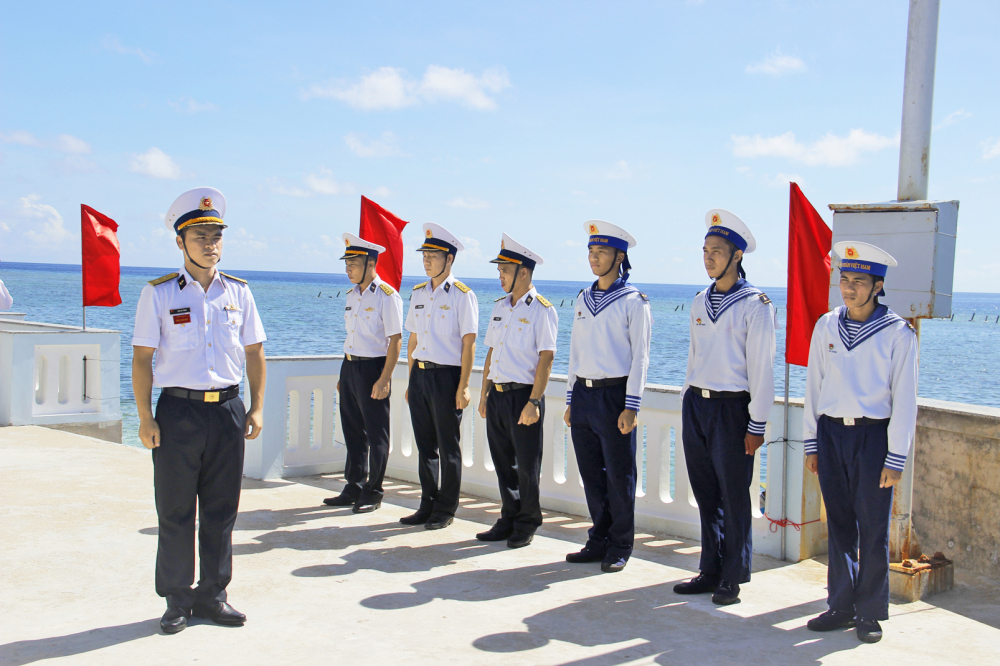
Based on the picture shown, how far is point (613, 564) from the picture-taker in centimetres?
459

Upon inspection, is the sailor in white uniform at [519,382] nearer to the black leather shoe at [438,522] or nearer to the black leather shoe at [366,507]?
the black leather shoe at [438,522]

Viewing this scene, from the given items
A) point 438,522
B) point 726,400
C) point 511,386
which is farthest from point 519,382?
point 726,400

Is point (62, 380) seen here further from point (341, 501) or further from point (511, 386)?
point (511, 386)

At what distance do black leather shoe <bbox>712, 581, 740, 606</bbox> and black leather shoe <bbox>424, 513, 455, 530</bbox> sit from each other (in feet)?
6.49

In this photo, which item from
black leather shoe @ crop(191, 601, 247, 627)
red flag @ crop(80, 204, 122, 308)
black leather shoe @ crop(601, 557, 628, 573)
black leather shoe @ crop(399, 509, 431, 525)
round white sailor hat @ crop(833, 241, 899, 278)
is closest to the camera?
black leather shoe @ crop(191, 601, 247, 627)

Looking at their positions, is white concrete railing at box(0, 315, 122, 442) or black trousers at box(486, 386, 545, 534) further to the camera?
white concrete railing at box(0, 315, 122, 442)

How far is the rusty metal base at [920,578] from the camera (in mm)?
4195

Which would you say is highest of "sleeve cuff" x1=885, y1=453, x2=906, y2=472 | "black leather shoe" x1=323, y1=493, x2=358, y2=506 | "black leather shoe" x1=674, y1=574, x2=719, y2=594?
"sleeve cuff" x1=885, y1=453, x2=906, y2=472

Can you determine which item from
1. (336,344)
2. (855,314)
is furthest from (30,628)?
(336,344)

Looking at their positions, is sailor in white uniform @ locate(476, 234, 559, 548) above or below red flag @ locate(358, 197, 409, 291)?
below

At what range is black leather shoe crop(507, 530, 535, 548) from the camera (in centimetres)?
503

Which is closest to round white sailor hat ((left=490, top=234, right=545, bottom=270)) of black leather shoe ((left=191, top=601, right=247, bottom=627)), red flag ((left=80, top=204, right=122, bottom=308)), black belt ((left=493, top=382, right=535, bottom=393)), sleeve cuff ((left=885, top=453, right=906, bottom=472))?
black belt ((left=493, top=382, right=535, bottom=393))

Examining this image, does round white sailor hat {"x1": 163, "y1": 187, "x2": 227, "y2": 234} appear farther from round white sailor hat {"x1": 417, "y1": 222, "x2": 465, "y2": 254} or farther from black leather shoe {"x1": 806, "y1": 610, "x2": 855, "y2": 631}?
black leather shoe {"x1": 806, "y1": 610, "x2": 855, "y2": 631}

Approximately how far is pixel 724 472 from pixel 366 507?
2.74m
